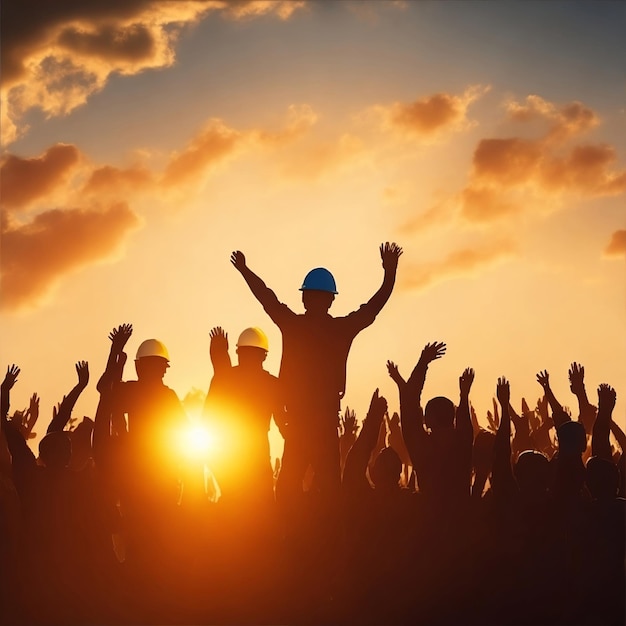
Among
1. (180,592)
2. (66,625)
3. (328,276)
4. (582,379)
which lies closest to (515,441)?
(582,379)

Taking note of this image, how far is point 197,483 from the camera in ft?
46.8

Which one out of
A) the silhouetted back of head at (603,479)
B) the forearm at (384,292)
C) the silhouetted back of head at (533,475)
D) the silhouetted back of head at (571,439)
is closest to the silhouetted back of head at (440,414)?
the silhouetted back of head at (533,475)

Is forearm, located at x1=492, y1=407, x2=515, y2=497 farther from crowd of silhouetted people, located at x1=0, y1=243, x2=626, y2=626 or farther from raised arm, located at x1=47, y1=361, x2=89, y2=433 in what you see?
raised arm, located at x1=47, y1=361, x2=89, y2=433

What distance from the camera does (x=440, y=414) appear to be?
38.2 feet

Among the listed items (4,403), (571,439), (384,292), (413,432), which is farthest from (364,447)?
(4,403)

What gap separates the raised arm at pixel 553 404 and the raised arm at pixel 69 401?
6540 mm

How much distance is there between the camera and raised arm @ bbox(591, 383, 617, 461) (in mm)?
12477

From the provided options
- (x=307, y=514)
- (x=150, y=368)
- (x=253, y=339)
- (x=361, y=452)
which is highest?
(x=253, y=339)

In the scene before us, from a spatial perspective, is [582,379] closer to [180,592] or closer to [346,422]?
[346,422]

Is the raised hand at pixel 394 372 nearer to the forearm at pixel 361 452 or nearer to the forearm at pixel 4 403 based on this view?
the forearm at pixel 361 452

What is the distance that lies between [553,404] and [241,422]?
457 cm

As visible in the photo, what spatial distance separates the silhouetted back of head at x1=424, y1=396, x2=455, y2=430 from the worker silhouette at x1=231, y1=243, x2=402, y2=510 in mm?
2041

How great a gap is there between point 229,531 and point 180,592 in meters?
1.29

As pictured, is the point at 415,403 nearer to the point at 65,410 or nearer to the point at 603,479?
the point at 603,479
